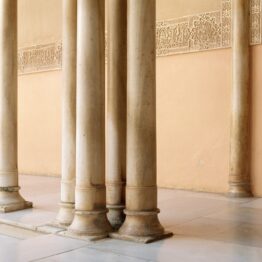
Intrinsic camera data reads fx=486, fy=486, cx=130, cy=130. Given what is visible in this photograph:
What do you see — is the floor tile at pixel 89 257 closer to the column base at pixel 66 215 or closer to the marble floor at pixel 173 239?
the marble floor at pixel 173 239

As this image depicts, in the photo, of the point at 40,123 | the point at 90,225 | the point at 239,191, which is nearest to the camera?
the point at 90,225

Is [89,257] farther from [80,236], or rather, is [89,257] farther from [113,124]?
[113,124]

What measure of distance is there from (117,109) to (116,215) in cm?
107

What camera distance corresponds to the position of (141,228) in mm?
4445

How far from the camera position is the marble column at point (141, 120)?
14.6 ft

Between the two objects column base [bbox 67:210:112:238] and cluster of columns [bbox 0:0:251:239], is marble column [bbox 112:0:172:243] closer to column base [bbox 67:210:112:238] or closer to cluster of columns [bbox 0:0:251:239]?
cluster of columns [bbox 0:0:251:239]

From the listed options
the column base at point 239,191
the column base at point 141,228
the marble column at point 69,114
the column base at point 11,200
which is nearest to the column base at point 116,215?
the column base at point 141,228

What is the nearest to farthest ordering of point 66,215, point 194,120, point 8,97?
1. point 66,215
2. point 8,97
3. point 194,120

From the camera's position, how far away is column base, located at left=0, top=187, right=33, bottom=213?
20.0ft

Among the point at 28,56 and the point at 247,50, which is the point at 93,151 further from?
the point at 28,56

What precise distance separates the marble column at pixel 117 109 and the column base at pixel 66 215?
0.41 metres

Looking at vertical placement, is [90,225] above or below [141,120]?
below

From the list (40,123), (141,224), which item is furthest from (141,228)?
(40,123)

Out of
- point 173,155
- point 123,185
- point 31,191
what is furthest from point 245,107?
point 31,191
